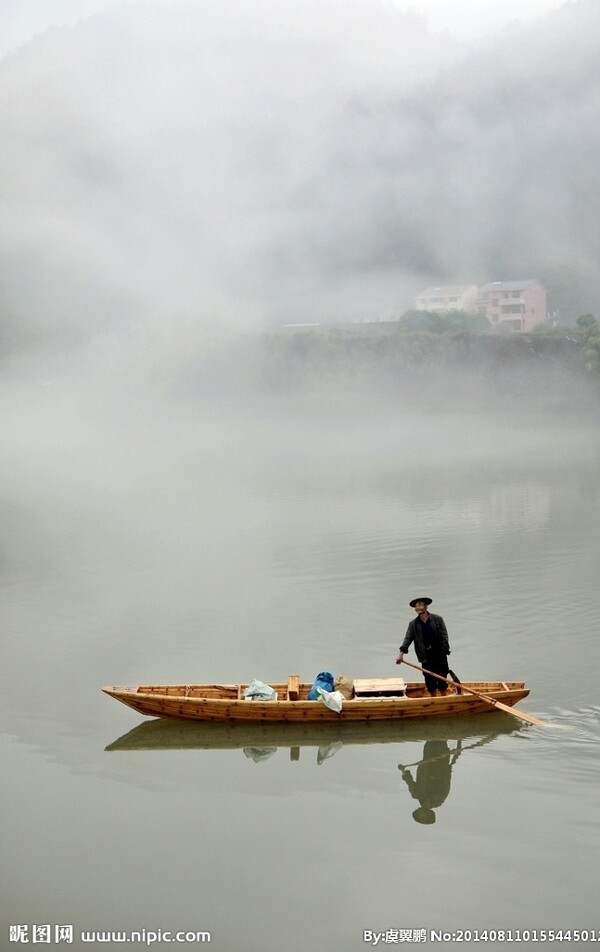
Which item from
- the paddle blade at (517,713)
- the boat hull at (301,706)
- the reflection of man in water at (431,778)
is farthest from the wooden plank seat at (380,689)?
the paddle blade at (517,713)

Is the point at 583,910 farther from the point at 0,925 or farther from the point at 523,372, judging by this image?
the point at 523,372

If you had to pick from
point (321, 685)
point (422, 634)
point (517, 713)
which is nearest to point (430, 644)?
point (422, 634)

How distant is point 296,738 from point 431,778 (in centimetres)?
195

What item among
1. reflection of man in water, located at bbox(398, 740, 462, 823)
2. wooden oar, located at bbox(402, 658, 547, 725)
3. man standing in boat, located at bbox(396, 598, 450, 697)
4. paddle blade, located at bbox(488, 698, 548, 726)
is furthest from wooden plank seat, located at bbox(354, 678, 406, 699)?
paddle blade, located at bbox(488, 698, 548, 726)

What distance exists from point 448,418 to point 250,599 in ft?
245

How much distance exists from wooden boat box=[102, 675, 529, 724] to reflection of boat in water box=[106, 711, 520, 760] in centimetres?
14

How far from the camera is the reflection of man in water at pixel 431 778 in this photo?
10555 mm

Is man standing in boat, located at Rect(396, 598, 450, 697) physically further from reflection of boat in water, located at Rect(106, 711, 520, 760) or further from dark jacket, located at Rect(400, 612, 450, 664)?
reflection of boat in water, located at Rect(106, 711, 520, 760)

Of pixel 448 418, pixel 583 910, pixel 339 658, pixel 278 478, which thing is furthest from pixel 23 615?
pixel 448 418

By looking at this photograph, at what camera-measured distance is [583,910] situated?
334 inches

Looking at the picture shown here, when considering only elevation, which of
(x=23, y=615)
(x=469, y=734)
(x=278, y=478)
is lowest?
(x=469, y=734)

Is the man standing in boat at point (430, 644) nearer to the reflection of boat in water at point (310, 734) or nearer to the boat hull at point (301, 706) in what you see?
the boat hull at point (301, 706)

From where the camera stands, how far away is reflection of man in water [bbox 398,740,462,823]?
1055cm

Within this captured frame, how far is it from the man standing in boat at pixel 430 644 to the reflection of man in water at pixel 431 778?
2.68 ft
